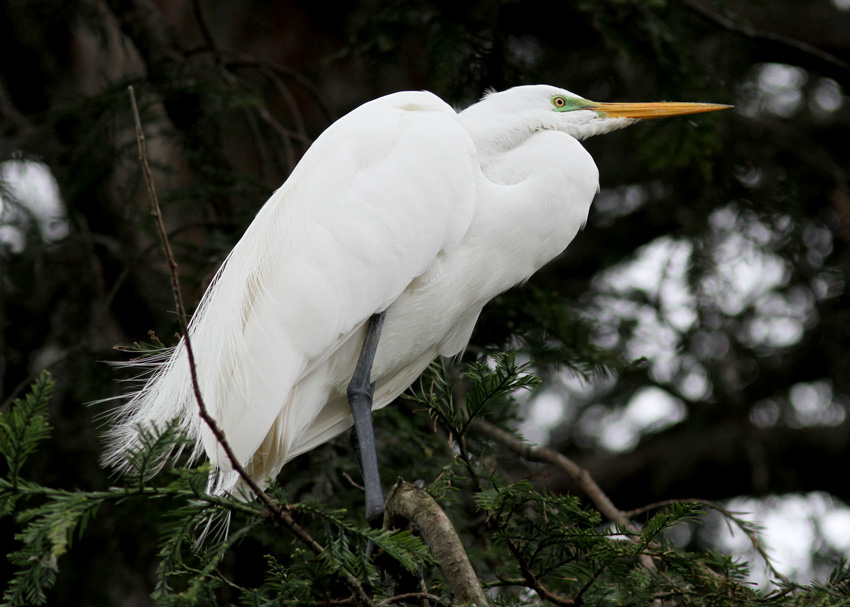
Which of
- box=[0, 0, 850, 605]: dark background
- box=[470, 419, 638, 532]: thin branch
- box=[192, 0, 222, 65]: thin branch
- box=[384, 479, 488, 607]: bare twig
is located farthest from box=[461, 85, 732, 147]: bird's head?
box=[192, 0, 222, 65]: thin branch

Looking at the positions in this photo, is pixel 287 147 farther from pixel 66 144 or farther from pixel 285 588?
pixel 285 588

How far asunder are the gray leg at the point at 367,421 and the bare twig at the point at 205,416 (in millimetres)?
557

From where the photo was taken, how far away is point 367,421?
2.24 m

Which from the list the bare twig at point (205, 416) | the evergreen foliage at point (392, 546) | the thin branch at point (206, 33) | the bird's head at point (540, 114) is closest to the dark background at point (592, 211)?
the thin branch at point (206, 33)

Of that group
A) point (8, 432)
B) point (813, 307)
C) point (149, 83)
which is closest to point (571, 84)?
point (813, 307)

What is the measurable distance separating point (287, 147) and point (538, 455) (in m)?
1.55

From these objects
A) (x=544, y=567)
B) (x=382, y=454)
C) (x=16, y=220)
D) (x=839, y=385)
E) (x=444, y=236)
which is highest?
(x=444, y=236)

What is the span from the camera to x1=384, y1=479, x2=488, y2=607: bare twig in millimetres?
1508

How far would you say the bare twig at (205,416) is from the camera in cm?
120

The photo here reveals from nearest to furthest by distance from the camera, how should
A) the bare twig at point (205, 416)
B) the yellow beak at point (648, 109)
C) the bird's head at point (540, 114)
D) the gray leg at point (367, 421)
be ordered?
the bare twig at point (205, 416), the gray leg at point (367, 421), the bird's head at point (540, 114), the yellow beak at point (648, 109)

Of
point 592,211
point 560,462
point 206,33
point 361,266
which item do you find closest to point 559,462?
point 560,462

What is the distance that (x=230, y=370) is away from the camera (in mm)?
2273

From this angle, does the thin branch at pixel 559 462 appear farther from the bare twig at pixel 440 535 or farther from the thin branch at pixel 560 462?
the bare twig at pixel 440 535

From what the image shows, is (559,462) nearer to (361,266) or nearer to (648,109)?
(361,266)
